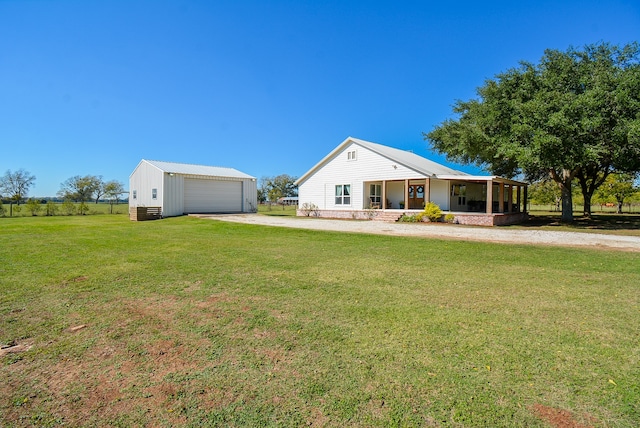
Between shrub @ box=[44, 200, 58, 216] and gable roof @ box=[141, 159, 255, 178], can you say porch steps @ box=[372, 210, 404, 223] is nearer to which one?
gable roof @ box=[141, 159, 255, 178]

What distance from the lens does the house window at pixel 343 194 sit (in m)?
24.1

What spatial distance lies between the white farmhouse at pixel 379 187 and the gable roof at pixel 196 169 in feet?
23.5

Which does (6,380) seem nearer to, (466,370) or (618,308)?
(466,370)

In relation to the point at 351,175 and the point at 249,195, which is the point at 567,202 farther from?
the point at 249,195

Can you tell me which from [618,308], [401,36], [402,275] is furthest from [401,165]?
[618,308]

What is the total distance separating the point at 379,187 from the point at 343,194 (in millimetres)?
2639

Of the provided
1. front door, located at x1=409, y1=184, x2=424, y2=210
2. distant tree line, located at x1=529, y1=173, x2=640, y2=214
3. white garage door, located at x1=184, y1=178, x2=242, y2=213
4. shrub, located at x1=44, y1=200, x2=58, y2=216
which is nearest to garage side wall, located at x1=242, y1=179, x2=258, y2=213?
white garage door, located at x1=184, y1=178, x2=242, y2=213

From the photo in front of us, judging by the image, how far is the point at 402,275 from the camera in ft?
19.9

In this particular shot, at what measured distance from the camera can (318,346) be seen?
3.17 m

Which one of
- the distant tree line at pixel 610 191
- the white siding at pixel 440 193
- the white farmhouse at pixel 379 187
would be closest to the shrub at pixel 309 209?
the white farmhouse at pixel 379 187

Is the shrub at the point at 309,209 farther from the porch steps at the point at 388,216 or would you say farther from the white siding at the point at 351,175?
the porch steps at the point at 388,216

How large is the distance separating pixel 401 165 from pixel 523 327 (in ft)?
60.7

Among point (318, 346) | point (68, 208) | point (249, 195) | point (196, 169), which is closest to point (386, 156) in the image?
point (249, 195)

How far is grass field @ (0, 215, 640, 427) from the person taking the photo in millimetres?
2266
